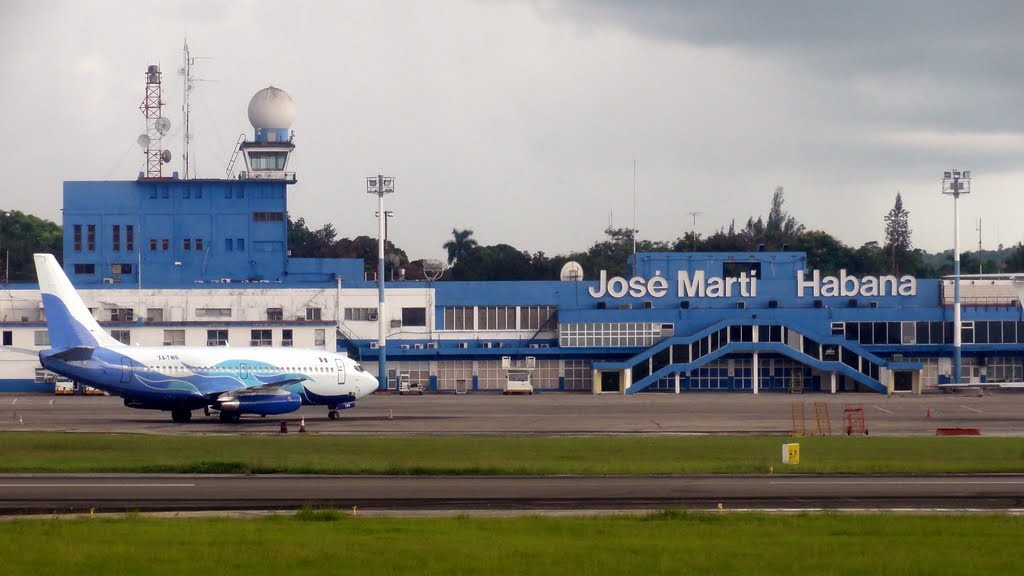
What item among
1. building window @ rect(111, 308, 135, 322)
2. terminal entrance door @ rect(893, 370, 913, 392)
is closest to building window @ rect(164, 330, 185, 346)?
building window @ rect(111, 308, 135, 322)

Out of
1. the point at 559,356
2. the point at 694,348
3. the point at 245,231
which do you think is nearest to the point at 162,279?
the point at 245,231

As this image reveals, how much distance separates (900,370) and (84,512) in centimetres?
8393

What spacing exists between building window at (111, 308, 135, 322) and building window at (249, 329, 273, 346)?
10.7 m

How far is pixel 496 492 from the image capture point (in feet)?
116

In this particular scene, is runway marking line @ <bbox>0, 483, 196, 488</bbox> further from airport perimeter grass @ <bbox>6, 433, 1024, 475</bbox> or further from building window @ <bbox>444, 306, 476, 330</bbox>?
building window @ <bbox>444, 306, 476, 330</bbox>

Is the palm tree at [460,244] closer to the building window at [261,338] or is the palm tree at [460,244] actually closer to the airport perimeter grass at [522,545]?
the building window at [261,338]

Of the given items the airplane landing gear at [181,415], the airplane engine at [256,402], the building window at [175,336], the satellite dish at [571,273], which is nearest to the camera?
the airplane engine at [256,402]

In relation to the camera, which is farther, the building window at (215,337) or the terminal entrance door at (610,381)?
the terminal entrance door at (610,381)

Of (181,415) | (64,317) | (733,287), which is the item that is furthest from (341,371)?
→ (733,287)

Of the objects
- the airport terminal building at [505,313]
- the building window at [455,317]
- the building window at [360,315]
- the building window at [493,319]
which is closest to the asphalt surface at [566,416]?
the airport terminal building at [505,313]

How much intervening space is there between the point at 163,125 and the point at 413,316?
28.8 meters

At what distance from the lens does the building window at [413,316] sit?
366 ft

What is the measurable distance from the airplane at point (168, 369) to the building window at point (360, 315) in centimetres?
3971

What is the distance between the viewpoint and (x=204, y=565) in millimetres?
22406
